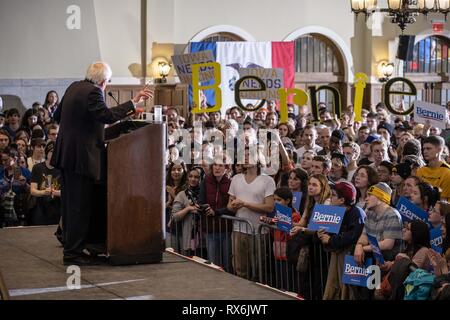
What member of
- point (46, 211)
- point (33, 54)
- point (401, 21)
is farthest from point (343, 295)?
point (33, 54)

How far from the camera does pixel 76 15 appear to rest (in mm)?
20656

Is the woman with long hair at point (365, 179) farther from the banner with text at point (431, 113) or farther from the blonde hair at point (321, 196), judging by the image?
the banner with text at point (431, 113)

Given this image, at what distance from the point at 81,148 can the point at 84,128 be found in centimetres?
17

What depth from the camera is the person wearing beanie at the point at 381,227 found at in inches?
288

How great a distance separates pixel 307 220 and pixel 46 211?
329 centimetres

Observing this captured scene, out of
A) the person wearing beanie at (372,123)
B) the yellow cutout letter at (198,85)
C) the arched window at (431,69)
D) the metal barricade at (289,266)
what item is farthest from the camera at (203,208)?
the arched window at (431,69)

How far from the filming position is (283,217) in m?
8.21

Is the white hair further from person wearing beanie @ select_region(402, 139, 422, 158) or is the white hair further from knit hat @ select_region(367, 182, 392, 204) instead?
person wearing beanie @ select_region(402, 139, 422, 158)

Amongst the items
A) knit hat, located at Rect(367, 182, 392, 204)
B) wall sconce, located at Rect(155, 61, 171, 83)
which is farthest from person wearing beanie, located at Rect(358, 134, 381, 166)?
wall sconce, located at Rect(155, 61, 171, 83)

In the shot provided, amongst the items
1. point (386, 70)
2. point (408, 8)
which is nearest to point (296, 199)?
point (408, 8)

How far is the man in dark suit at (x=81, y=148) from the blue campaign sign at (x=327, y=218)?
64.9 inches

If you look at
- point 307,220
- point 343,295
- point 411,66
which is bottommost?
point 343,295

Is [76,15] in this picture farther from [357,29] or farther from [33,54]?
[357,29]

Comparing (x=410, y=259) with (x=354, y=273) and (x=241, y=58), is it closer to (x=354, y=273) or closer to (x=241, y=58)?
(x=354, y=273)
